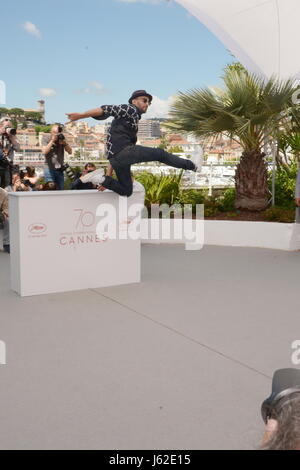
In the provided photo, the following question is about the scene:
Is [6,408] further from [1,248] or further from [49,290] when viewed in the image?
[1,248]

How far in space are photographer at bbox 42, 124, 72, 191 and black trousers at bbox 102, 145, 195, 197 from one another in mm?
4217

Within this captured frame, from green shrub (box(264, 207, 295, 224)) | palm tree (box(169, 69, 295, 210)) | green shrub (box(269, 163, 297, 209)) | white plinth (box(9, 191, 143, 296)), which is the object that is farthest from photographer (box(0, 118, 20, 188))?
green shrub (box(269, 163, 297, 209))

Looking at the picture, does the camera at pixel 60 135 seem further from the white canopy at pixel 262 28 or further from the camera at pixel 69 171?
the white canopy at pixel 262 28

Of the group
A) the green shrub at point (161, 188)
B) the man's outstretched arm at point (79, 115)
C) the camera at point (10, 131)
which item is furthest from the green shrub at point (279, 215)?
the man's outstretched arm at point (79, 115)

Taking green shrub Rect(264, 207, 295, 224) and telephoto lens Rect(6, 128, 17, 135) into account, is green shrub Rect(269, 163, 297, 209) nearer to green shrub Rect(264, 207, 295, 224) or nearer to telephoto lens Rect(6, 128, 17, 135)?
green shrub Rect(264, 207, 295, 224)

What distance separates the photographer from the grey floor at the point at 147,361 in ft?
10.3

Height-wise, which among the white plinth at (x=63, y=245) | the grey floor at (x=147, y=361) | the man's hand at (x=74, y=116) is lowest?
the grey floor at (x=147, y=361)

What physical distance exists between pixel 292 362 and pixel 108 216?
3.16 metres

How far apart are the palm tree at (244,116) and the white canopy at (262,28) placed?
185 centimetres

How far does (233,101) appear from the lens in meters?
10.5

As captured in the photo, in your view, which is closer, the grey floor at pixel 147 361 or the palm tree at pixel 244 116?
the grey floor at pixel 147 361

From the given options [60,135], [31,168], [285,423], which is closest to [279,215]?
[60,135]

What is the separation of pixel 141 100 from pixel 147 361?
354 centimetres
